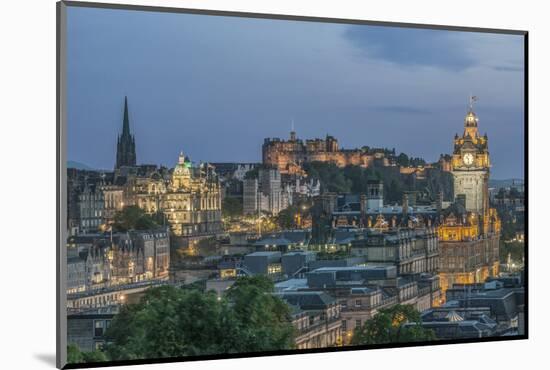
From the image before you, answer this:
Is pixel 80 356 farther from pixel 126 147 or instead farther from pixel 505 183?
pixel 505 183

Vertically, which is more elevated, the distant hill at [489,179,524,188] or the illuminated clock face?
the illuminated clock face

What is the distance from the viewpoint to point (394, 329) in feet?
34.8

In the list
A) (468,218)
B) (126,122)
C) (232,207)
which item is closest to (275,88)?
Result: (232,207)

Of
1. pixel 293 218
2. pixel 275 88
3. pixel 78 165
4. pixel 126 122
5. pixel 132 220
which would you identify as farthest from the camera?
pixel 293 218

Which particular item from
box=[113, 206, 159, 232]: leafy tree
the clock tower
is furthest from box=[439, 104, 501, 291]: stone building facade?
box=[113, 206, 159, 232]: leafy tree

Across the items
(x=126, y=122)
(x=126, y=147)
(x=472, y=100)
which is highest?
(x=472, y=100)

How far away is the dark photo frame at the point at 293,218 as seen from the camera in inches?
376

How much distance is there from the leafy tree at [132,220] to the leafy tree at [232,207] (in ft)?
1.71

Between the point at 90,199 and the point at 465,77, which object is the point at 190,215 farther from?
the point at 465,77

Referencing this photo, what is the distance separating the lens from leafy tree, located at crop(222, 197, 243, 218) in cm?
1012

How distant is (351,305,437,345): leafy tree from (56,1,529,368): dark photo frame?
0.01m

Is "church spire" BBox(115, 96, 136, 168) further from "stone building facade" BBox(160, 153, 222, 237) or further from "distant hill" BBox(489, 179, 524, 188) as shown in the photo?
"distant hill" BBox(489, 179, 524, 188)

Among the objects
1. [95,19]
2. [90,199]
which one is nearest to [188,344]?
[90,199]

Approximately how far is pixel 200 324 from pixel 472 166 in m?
2.38
